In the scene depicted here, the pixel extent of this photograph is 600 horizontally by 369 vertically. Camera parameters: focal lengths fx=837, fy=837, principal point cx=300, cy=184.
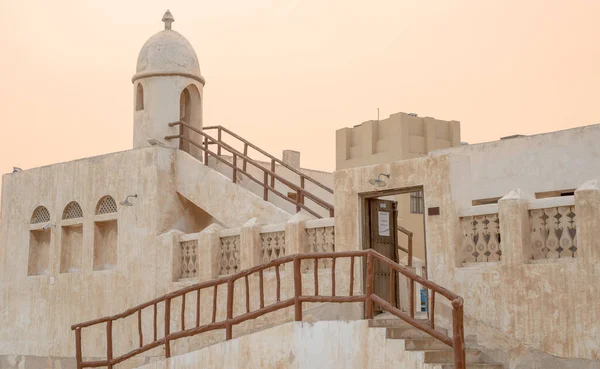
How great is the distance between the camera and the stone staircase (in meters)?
10.5

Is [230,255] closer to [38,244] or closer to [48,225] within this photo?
[48,225]

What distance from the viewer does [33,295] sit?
63.3 feet

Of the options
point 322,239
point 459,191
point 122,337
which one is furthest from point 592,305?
point 122,337

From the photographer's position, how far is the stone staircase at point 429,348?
34.3 ft

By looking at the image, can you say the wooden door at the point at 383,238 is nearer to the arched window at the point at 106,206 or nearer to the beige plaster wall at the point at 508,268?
the beige plaster wall at the point at 508,268

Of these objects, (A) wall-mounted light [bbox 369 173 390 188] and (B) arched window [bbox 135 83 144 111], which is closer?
(A) wall-mounted light [bbox 369 173 390 188]

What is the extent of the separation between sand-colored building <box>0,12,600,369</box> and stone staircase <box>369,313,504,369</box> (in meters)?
0.03

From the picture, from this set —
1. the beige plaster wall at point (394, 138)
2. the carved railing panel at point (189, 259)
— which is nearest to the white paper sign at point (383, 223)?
the carved railing panel at point (189, 259)

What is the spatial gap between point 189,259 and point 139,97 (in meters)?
4.71

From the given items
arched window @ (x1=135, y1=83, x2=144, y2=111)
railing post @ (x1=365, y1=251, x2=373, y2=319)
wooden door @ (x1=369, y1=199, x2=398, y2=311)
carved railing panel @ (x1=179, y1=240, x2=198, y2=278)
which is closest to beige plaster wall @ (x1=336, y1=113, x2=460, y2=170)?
arched window @ (x1=135, y1=83, x2=144, y2=111)

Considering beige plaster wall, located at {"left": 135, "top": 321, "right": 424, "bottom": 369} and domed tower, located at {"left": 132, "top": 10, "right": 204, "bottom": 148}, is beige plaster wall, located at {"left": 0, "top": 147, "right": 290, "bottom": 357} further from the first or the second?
beige plaster wall, located at {"left": 135, "top": 321, "right": 424, "bottom": 369}

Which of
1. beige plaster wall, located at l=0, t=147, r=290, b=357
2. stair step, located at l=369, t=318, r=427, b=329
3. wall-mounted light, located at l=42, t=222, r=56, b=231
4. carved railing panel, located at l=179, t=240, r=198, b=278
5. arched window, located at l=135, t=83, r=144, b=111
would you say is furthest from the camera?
wall-mounted light, located at l=42, t=222, r=56, b=231

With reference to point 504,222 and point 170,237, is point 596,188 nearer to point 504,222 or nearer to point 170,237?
point 504,222

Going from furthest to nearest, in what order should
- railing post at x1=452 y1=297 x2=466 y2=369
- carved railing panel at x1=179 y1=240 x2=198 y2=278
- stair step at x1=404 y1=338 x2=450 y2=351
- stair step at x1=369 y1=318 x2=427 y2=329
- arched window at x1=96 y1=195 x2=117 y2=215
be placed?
arched window at x1=96 y1=195 x2=117 y2=215
carved railing panel at x1=179 y1=240 x2=198 y2=278
stair step at x1=369 y1=318 x2=427 y2=329
stair step at x1=404 y1=338 x2=450 y2=351
railing post at x1=452 y1=297 x2=466 y2=369
